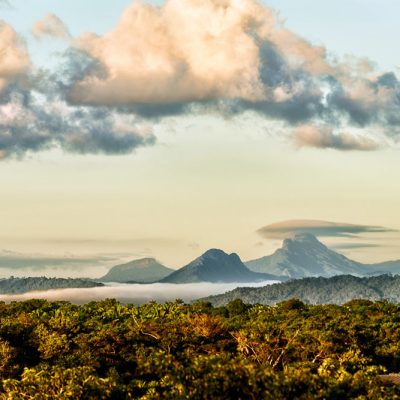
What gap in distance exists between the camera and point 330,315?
594 feet

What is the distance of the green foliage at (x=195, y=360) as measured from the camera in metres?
49.3

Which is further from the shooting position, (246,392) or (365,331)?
(365,331)

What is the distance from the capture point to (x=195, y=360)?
51438 millimetres

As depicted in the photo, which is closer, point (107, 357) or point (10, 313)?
point (107, 357)

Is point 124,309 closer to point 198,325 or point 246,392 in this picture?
point 198,325

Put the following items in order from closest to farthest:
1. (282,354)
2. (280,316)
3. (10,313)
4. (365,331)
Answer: (282,354) → (365,331) → (280,316) → (10,313)

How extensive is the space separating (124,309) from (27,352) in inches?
3836

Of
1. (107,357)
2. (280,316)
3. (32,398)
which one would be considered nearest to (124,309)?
(280,316)

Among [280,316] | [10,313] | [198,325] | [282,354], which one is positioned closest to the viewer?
[282,354]

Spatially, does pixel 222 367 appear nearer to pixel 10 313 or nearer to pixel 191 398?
pixel 191 398

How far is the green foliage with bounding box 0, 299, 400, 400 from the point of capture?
49281 mm

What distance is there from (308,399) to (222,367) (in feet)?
21.0

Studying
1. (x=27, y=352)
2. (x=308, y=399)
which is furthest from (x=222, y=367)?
(x=27, y=352)

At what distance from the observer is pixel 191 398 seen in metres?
47.6
